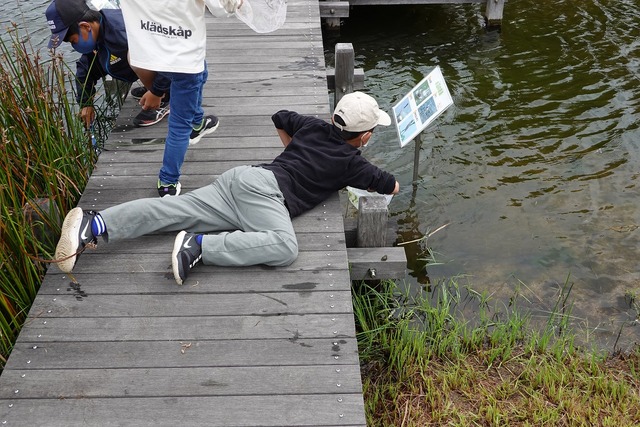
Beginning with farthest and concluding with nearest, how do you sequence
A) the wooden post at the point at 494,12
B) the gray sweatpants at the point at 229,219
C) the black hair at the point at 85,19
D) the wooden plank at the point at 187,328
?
1. the wooden post at the point at 494,12
2. the black hair at the point at 85,19
3. the gray sweatpants at the point at 229,219
4. the wooden plank at the point at 187,328

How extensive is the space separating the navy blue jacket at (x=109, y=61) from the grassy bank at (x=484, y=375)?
7.26ft

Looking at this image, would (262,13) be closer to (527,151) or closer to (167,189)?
(167,189)

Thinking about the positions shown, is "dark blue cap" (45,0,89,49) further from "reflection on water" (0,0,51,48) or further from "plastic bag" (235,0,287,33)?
"reflection on water" (0,0,51,48)

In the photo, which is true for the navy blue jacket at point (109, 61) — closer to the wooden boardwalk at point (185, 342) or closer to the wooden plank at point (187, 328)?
the wooden boardwalk at point (185, 342)

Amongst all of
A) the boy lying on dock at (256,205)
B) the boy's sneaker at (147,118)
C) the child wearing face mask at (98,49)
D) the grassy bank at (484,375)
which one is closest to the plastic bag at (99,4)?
the child wearing face mask at (98,49)

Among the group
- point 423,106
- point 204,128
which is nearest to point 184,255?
point 204,128

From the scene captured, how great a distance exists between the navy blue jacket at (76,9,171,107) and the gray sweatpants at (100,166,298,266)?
51.0 inches

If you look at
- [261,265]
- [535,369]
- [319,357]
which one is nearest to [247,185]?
[261,265]

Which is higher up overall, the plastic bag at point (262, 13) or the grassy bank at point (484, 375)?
the plastic bag at point (262, 13)

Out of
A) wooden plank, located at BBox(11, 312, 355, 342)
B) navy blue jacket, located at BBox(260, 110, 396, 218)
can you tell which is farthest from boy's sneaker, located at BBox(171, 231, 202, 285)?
navy blue jacket, located at BBox(260, 110, 396, 218)

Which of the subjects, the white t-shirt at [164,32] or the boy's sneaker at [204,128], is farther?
the boy's sneaker at [204,128]

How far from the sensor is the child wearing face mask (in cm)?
398

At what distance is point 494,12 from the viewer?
8.81 metres

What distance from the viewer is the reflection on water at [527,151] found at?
16.0 ft
